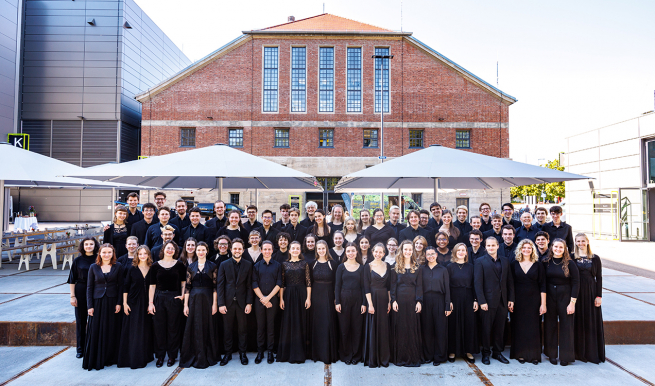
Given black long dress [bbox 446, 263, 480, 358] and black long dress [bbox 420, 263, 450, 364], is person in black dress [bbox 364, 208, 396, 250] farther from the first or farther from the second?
black long dress [bbox 446, 263, 480, 358]

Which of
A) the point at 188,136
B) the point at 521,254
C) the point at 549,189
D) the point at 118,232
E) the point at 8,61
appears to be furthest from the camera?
the point at 549,189

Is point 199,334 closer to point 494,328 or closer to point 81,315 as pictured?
point 81,315

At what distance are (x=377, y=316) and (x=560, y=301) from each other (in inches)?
111

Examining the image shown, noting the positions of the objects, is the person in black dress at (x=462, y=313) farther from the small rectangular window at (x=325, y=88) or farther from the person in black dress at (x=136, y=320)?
the small rectangular window at (x=325, y=88)

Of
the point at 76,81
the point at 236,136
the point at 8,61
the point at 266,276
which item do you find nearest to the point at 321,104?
the point at 236,136

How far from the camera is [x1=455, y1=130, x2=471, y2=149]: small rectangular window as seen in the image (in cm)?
2777

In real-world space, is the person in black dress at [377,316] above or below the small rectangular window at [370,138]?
below

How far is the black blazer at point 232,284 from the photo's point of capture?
17.9ft

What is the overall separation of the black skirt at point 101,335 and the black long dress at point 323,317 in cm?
299

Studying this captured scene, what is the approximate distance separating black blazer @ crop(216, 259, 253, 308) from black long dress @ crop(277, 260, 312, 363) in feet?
2.00

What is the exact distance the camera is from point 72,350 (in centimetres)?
593

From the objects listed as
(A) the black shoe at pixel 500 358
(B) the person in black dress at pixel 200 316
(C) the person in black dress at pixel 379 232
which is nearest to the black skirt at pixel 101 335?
(B) the person in black dress at pixel 200 316

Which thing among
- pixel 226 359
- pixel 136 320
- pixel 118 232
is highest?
pixel 118 232

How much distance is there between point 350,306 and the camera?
5.50 metres
